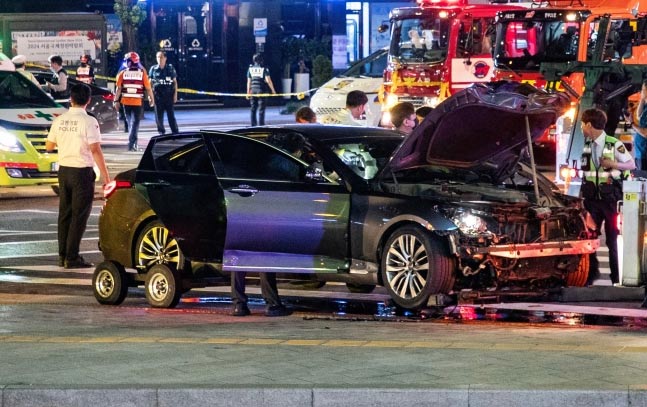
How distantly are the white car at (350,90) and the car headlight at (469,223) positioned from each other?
17.1 meters

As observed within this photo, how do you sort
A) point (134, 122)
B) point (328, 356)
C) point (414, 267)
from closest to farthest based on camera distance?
point (328, 356) → point (414, 267) → point (134, 122)

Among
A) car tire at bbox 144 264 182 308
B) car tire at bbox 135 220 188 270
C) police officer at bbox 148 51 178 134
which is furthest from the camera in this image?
police officer at bbox 148 51 178 134

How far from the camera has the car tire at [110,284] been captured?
1203 centimetres

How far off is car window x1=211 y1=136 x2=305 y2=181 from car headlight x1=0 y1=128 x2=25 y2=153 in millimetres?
8910

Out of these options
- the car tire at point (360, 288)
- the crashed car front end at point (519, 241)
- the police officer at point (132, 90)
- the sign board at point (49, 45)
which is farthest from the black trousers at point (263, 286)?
the sign board at point (49, 45)

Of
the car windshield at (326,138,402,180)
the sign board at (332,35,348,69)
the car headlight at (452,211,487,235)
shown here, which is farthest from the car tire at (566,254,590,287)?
the sign board at (332,35,348,69)

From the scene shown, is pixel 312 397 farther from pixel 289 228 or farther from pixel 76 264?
pixel 76 264

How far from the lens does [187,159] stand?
39.3ft

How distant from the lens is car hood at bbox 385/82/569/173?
10820mm

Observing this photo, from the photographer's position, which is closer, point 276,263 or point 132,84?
point 276,263

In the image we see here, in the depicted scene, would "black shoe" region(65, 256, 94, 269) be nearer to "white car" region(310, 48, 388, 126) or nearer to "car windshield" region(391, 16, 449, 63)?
"car windshield" region(391, 16, 449, 63)

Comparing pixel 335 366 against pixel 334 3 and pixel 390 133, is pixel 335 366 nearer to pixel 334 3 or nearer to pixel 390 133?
pixel 390 133

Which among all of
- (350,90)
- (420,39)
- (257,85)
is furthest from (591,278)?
(257,85)

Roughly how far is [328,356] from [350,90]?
20.4m
